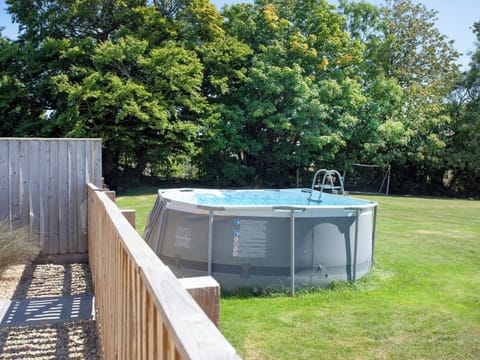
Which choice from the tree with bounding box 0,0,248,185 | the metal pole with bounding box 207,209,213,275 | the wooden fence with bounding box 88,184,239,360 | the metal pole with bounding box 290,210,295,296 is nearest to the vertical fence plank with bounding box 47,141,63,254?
the metal pole with bounding box 207,209,213,275

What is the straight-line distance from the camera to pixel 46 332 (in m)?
3.35

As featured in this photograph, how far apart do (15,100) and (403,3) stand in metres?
19.3

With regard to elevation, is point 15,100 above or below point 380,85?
below

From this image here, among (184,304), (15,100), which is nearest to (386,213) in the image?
(184,304)

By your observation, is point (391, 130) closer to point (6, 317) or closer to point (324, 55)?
point (324, 55)

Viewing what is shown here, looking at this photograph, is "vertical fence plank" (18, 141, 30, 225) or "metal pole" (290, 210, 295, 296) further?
"vertical fence plank" (18, 141, 30, 225)

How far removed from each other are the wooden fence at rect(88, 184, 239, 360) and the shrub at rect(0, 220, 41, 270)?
2.56 meters

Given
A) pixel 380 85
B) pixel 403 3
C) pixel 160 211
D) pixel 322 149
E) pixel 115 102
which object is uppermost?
pixel 403 3

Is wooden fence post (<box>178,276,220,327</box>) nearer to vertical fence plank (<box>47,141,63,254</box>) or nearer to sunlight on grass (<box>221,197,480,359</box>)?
sunlight on grass (<box>221,197,480,359</box>)

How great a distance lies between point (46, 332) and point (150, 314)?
2630 millimetres

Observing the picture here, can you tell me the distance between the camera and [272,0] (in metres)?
18.4

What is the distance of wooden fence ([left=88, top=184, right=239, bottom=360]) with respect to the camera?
79cm

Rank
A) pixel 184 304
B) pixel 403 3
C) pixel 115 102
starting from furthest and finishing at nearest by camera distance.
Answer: pixel 403 3, pixel 115 102, pixel 184 304

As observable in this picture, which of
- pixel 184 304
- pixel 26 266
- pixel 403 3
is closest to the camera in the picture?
pixel 184 304
